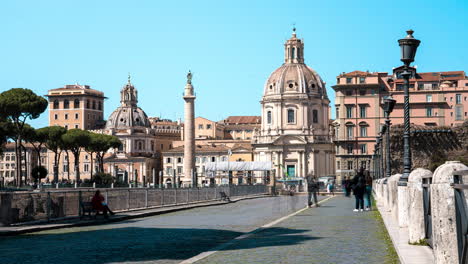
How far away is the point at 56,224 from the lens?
23.6 meters

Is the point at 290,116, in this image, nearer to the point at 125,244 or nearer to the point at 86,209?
the point at 86,209

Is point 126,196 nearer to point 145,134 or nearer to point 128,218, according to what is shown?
point 128,218

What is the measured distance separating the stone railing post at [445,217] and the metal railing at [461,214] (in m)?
0.09

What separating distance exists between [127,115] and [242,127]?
26165 millimetres

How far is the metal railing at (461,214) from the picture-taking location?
7910 millimetres

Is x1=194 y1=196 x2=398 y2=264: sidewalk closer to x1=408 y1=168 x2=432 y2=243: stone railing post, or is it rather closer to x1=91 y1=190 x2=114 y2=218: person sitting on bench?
x1=408 y1=168 x2=432 y2=243: stone railing post

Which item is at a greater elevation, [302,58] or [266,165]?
[302,58]

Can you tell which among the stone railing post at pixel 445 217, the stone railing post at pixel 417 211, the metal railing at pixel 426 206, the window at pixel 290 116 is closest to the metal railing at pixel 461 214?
the stone railing post at pixel 445 217

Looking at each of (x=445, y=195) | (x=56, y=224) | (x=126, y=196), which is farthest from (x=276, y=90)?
(x=445, y=195)

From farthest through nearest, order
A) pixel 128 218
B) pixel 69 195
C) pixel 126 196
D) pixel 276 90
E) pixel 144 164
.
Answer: pixel 144 164 < pixel 276 90 < pixel 126 196 < pixel 128 218 < pixel 69 195

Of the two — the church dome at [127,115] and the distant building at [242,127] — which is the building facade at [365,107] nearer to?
the distant building at [242,127]

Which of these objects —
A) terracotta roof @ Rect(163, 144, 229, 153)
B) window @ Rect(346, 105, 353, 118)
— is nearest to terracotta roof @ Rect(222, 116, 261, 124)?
terracotta roof @ Rect(163, 144, 229, 153)

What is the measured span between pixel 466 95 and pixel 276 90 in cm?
3311

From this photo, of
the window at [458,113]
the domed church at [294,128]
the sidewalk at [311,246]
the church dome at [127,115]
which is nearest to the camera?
the sidewalk at [311,246]
